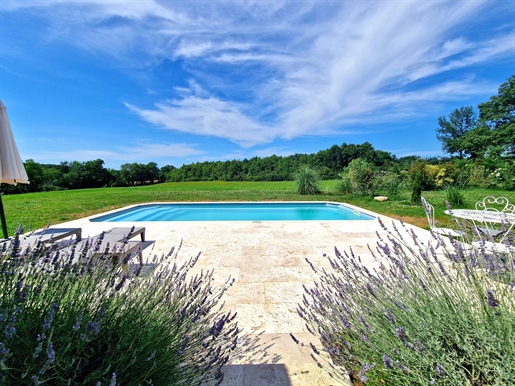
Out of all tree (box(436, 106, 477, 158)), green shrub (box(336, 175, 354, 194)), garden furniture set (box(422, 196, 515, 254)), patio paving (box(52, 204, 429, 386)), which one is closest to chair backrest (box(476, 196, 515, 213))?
garden furniture set (box(422, 196, 515, 254))

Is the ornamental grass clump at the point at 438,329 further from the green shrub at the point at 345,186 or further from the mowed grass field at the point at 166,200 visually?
the green shrub at the point at 345,186

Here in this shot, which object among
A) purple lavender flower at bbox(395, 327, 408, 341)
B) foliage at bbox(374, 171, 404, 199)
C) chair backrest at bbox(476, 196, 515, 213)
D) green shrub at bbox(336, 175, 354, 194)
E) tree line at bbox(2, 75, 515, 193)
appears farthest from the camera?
tree line at bbox(2, 75, 515, 193)

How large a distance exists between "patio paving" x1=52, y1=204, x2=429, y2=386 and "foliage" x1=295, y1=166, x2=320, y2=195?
764 cm

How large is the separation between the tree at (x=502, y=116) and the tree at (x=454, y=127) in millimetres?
3533

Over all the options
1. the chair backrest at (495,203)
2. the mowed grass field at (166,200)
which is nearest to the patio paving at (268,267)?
the chair backrest at (495,203)

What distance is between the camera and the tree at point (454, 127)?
31150 millimetres

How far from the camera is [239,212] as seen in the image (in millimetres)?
10594

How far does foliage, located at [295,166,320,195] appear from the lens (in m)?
14.3

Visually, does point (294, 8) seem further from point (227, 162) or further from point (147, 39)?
point (227, 162)

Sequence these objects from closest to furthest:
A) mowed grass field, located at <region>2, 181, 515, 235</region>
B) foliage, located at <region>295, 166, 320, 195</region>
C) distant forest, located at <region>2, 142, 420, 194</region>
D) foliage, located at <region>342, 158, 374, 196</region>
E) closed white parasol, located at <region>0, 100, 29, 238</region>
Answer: closed white parasol, located at <region>0, 100, 29, 238</region>, mowed grass field, located at <region>2, 181, 515, 235</region>, foliage, located at <region>342, 158, 374, 196</region>, foliage, located at <region>295, 166, 320, 195</region>, distant forest, located at <region>2, 142, 420, 194</region>

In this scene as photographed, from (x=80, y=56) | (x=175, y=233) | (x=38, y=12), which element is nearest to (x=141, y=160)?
(x=80, y=56)

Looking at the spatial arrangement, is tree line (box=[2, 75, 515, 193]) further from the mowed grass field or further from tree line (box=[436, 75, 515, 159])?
the mowed grass field

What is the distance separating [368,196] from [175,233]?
1039 centimetres

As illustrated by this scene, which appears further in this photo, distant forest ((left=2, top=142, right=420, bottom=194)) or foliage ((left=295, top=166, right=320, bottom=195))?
distant forest ((left=2, top=142, right=420, bottom=194))
